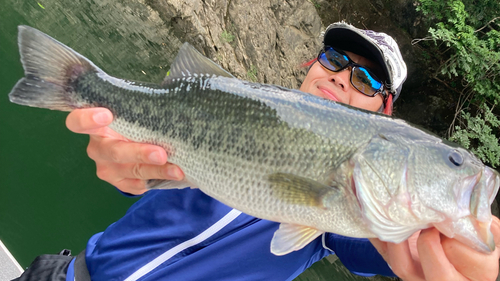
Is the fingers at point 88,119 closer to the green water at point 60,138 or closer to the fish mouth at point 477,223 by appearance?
the fish mouth at point 477,223

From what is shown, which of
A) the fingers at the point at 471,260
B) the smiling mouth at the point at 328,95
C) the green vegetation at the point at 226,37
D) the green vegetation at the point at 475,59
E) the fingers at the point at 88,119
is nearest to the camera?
the fingers at the point at 471,260

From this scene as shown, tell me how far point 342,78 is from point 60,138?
2994 millimetres

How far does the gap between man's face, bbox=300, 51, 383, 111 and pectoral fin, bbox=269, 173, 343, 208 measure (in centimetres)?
111

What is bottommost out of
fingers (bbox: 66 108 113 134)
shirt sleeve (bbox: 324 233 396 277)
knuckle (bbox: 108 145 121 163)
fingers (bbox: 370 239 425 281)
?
shirt sleeve (bbox: 324 233 396 277)

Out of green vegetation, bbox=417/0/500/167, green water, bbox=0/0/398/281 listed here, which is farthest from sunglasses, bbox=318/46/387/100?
green vegetation, bbox=417/0/500/167

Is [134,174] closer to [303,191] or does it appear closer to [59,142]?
[303,191]

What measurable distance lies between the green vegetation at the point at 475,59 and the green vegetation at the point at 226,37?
2.57 meters

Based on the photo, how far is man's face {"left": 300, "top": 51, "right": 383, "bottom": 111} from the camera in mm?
2072

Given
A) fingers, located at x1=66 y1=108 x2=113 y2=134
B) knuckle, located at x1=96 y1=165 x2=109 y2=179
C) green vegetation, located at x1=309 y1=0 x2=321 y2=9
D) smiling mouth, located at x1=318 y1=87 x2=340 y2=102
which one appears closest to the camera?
fingers, located at x1=66 y1=108 x2=113 y2=134

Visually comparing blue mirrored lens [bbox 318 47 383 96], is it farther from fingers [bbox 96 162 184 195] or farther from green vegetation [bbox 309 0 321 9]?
green vegetation [bbox 309 0 321 9]

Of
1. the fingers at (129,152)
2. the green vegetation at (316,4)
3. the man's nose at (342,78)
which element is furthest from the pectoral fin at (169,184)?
the green vegetation at (316,4)

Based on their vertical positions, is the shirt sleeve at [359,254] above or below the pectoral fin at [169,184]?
below

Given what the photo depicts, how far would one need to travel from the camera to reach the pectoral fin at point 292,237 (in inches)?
44.3

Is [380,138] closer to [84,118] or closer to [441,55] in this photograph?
[84,118]
